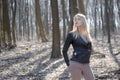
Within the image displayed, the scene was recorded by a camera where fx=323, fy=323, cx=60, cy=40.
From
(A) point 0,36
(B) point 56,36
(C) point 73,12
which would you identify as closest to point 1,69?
(B) point 56,36

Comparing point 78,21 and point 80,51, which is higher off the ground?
point 78,21

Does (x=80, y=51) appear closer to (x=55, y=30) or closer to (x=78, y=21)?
(x=78, y=21)

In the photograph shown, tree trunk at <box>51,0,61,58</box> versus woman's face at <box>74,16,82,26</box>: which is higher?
woman's face at <box>74,16,82,26</box>

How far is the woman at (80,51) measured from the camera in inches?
236

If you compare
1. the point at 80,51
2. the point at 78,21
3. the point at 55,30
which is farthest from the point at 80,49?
the point at 55,30

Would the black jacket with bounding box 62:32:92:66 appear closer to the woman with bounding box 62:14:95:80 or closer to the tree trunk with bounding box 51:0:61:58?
the woman with bounding box 62:14:95:80

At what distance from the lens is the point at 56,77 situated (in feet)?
37.3

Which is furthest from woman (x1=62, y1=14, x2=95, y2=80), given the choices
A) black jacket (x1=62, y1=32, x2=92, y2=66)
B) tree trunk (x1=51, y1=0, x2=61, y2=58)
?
tree trunk (x1=51, y1=0, x2=61, y2=58)

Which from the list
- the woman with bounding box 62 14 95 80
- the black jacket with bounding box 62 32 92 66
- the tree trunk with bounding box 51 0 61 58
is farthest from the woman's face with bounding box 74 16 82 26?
the tree trunk with bounding box 51 0 61 58

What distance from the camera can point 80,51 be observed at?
6020mm

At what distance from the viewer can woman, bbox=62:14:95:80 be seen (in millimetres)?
5988

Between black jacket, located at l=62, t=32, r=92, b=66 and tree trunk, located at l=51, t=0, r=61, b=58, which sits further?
tree trunk, located at l=51, t=0, r=61, b=58

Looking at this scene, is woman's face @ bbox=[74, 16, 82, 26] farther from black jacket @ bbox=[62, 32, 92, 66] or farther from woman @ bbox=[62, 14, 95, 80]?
black jacket @ bbox=[62, 32, 92, 66]

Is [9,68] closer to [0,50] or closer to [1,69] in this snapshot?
[1,69]
